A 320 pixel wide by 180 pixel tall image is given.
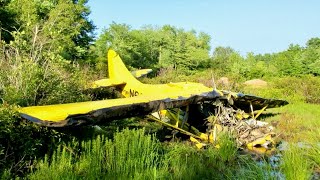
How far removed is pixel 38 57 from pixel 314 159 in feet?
20.6

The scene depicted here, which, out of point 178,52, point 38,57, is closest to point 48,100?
point 38,57

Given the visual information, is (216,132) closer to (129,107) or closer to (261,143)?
(261,143)

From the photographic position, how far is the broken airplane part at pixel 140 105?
548cm

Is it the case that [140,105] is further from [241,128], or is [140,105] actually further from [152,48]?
[152,48]

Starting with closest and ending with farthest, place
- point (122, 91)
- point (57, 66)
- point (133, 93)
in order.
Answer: point (57, 66) < point (133, 93) < point (122, 91)

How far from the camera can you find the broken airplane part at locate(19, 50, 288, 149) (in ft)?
18.0

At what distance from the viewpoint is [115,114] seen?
20.8ft

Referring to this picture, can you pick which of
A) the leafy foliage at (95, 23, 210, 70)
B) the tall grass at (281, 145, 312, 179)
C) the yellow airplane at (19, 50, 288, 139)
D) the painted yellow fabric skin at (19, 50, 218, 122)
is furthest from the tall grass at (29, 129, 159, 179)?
the leafy foliage at (95, 23, 210, 70)

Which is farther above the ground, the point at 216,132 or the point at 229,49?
the point at 229,49

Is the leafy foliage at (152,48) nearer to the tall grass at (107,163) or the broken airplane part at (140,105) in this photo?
the broken airplane part at (140,105)

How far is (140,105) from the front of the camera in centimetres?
694

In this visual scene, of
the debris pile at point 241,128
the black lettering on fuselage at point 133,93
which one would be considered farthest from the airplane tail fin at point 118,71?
the debris pile at point 241,128

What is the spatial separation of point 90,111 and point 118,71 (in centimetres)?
980

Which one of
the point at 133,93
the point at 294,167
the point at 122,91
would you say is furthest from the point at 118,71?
the point at 294,167
